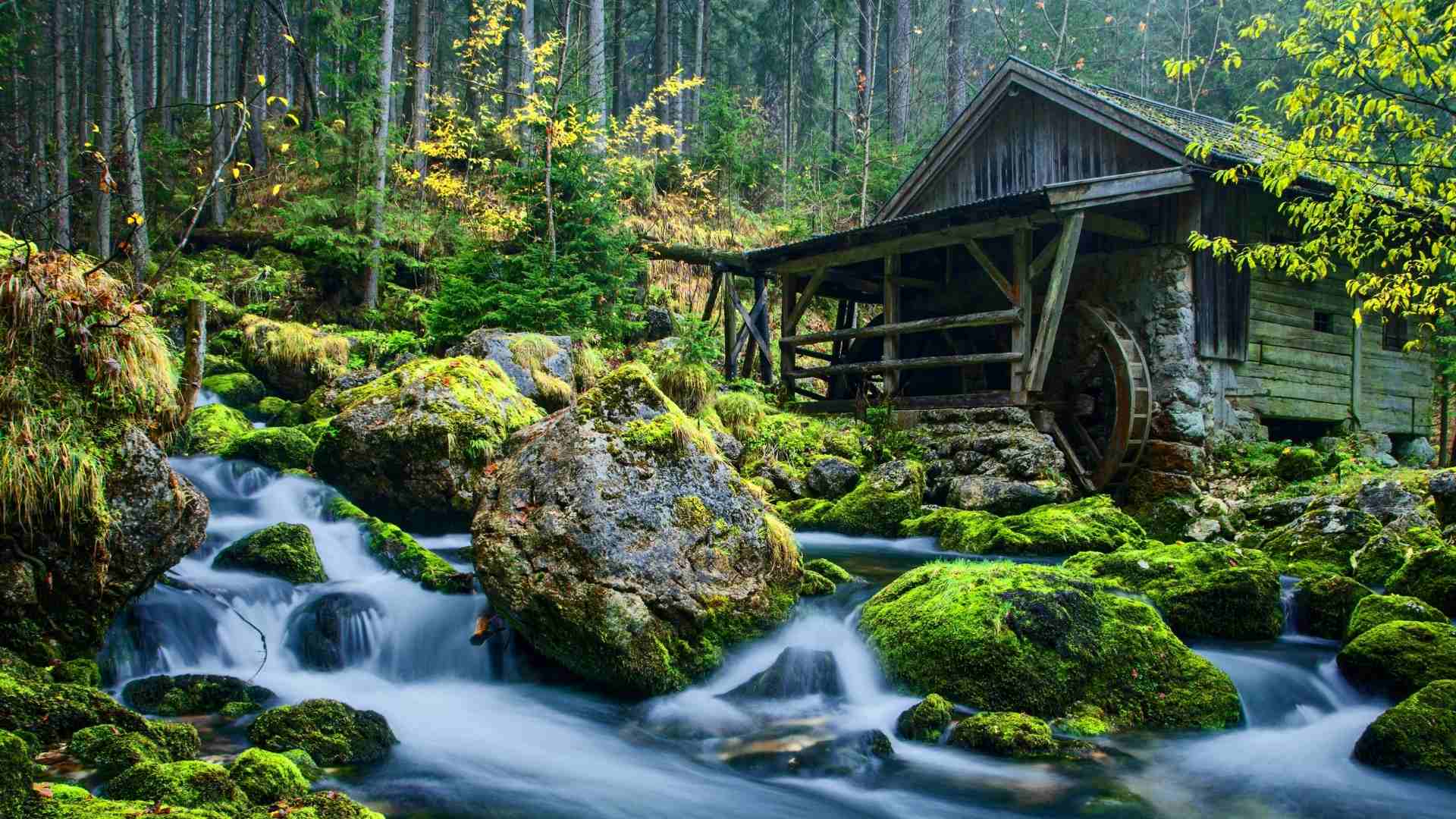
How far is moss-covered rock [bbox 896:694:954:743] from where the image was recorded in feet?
16.6

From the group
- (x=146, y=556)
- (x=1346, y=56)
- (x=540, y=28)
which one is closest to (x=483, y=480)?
(x=146, y=556)

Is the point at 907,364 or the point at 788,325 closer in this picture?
the point at 907,364

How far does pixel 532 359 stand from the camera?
→ 37.8 feet

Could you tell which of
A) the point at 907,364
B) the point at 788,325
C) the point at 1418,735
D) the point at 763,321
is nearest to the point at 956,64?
the point at 763,321

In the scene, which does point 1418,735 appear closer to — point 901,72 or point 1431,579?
point 1431,579

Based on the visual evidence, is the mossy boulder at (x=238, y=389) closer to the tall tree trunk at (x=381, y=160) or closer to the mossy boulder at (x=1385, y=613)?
the tall tree trunk at (x=381, y=160)

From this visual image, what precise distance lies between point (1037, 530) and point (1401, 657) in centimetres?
407

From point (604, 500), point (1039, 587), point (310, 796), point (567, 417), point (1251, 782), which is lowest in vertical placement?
point (1251, 782)

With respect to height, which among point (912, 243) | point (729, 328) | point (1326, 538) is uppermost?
point (912, 243)

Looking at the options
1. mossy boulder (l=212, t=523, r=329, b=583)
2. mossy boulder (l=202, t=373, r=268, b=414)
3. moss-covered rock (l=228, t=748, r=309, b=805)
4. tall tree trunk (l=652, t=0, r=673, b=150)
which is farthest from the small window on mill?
tall tree trunk (l=652, t=0, r=673, b=150)

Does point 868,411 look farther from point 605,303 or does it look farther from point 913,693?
point 913,693

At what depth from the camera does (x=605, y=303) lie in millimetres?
15258

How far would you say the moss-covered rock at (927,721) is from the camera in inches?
199

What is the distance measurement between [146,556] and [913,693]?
4.55 m
